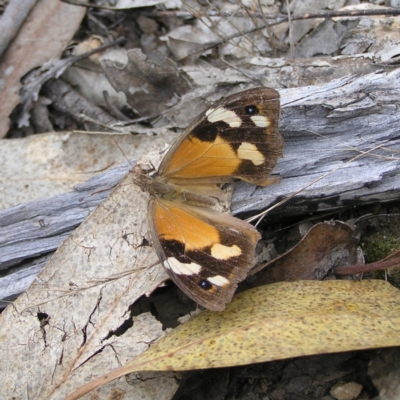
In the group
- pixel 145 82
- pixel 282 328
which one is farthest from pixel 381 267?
pixel 145 82

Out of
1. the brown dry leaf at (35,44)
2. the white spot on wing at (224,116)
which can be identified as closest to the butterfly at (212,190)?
the white spot on wing at (224,116)

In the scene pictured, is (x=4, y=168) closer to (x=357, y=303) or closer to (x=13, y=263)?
(x=13, y=263)

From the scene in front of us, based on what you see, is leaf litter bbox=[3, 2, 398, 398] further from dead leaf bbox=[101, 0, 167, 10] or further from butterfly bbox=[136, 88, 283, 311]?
dead leaf bbox=[101, 0, 167, 10]

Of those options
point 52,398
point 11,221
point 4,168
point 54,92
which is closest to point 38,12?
point 54,92

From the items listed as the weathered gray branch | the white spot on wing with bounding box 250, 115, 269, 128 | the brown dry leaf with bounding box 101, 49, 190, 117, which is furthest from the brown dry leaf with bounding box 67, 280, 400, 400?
the brown dry leaf with bounding box 101, 49, 190, 117

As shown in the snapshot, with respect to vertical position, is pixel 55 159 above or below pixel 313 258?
above

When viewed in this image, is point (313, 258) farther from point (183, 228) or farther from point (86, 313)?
point (86, 313)

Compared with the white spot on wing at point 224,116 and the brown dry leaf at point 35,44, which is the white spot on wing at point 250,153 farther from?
the brown dry leaf at point 35,44
